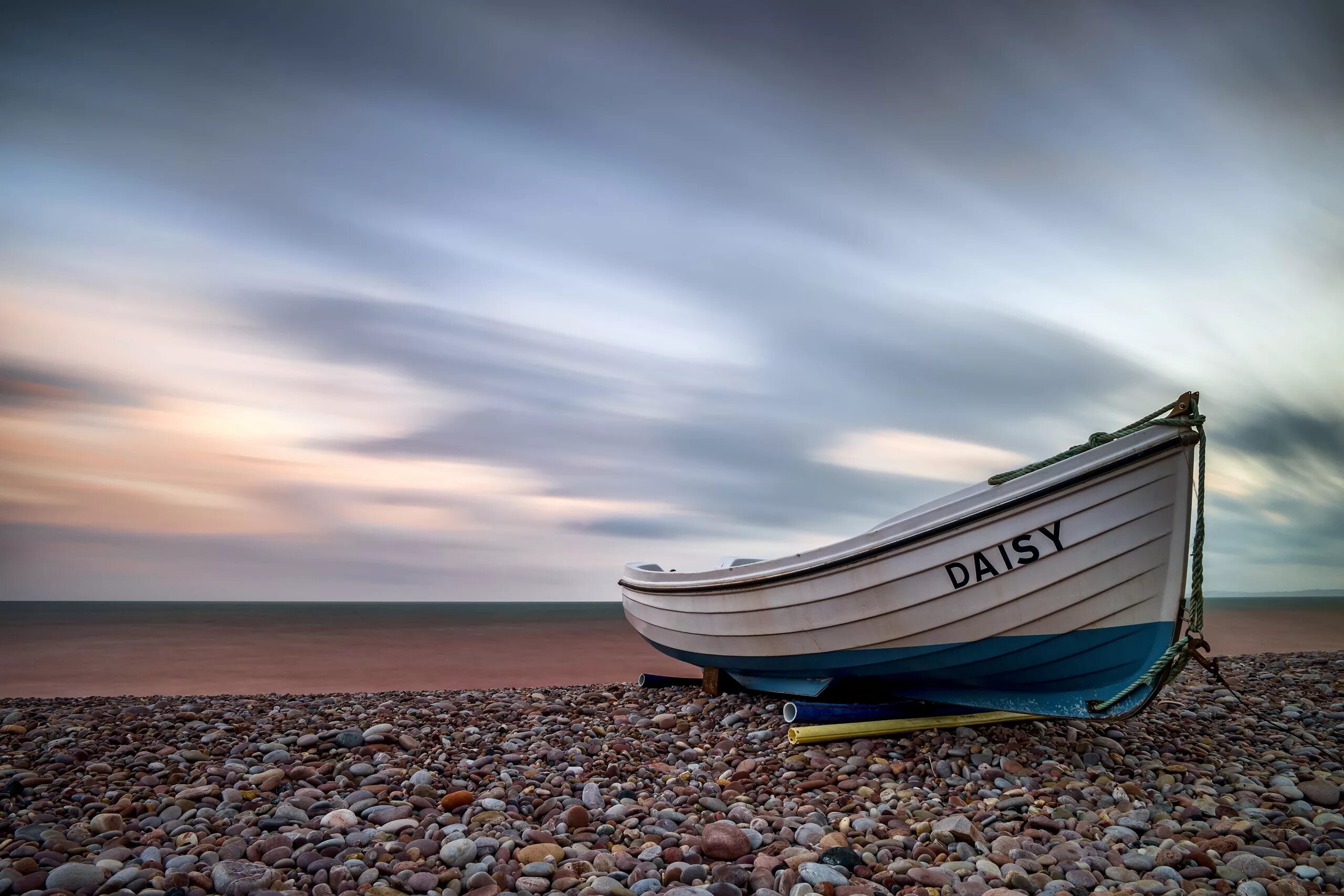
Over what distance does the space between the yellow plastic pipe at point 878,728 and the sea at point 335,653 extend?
25.9ft

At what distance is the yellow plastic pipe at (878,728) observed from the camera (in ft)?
22.5

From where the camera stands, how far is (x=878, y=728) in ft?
22.7

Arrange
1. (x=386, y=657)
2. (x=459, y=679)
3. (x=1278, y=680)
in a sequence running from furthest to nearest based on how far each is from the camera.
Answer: (x=386, y=657) → (x=459, y=679) → (x=1278, y=680)

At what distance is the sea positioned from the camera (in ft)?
54.2

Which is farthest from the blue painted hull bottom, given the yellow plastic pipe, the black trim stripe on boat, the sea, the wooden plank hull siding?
the sea

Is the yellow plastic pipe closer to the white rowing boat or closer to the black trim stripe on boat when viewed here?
the white rowing boat

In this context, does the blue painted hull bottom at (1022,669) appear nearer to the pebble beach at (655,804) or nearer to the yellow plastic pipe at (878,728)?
the yellow plastic pipe at (878,728)

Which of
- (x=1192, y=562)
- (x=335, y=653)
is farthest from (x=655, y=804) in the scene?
(x=335, y=653)

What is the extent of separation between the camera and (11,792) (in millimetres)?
5605

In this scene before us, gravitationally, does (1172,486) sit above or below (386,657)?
above

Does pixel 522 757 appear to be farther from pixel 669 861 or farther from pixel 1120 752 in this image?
pixel 1120 752

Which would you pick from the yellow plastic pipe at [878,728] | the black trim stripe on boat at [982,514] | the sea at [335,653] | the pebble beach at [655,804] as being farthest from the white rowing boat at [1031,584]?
the sea at [335,653]

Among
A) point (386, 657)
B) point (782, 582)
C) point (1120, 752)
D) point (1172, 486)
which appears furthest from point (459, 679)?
point (1172, 486)

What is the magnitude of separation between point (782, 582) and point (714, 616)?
1347 mm
